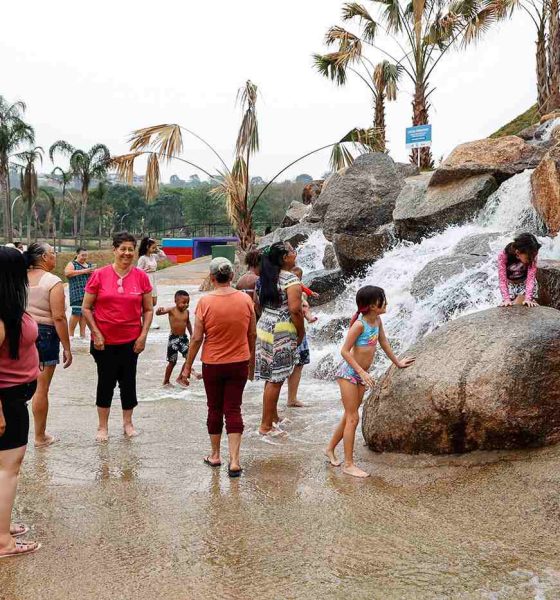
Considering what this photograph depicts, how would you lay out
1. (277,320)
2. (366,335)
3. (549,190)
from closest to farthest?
(366,335), (277,320), (549,190)

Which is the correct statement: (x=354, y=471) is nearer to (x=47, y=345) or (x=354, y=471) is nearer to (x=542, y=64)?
(x=47, y=345)

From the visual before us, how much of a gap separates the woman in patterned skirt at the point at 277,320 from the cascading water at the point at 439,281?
2.46 m

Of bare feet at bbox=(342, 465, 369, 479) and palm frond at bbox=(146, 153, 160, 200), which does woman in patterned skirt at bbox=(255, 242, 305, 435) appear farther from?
palm frond at bbox=(146, 153, 160, 200)

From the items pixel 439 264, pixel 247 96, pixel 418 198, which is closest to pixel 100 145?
pixel 247 96

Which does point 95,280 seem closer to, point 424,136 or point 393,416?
point 393,416

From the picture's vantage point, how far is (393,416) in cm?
475

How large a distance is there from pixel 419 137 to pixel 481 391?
13735 millimetres

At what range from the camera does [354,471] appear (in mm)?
4512

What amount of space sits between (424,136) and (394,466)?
45.1 feet

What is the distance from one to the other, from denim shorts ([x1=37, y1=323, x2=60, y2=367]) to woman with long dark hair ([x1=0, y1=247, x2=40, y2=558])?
1728 millimetres

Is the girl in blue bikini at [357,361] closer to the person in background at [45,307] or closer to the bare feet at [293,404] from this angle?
Answer: the bare feet at [293,404]

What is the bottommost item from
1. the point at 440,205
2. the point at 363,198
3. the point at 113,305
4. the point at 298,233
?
the point at 113,305

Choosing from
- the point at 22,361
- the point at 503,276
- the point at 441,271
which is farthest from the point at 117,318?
the point at 441,271

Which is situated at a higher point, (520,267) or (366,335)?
(520,267)
